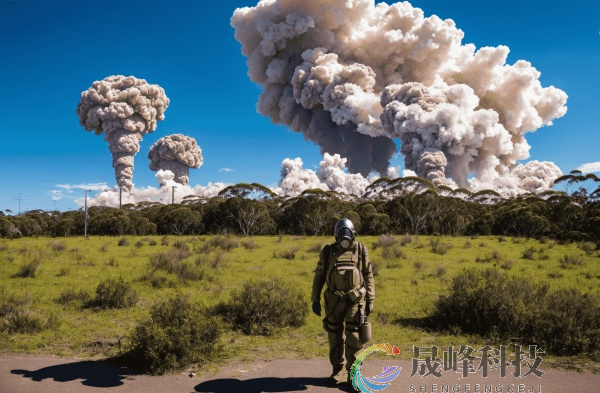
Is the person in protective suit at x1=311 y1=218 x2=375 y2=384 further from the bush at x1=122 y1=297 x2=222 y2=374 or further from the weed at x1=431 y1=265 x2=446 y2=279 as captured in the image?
the weed at x1=431 y1=265 x2=446 y2=279

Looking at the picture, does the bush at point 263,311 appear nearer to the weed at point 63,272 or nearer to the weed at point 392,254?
the weed at point 63,272

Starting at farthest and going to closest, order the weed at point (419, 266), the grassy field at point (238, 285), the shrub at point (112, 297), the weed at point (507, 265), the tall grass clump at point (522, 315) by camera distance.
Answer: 1. the weed at point (507, 265)
2. the weed at point (419, 266)
3. the shrub at point (112, 297)
4. the grassy field at point (238, 285)
5. the tall grass clump at point (522, 315)

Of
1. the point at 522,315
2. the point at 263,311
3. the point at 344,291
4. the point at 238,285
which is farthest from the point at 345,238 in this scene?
the point at 238,285

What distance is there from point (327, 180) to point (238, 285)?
204 feet

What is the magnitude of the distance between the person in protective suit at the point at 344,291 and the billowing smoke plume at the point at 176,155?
113526 millimetres

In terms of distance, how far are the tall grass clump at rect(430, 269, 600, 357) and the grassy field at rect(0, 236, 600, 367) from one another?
0.54 meters

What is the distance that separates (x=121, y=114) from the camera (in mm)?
87250

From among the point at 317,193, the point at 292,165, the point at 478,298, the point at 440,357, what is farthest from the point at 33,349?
the point at 292,165

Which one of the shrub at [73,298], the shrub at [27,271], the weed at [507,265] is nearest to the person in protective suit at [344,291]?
the shrub at [73,298]

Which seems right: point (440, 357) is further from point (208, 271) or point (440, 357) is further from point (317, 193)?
point (317, 193)

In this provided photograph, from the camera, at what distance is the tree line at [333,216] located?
1476 inches

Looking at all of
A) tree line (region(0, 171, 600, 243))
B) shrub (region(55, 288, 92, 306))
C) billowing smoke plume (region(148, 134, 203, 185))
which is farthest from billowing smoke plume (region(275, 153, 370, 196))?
shrub (region(55, 288, 92, 306))

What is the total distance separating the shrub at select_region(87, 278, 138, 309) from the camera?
945cm

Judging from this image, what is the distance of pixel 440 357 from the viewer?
6430 mm
